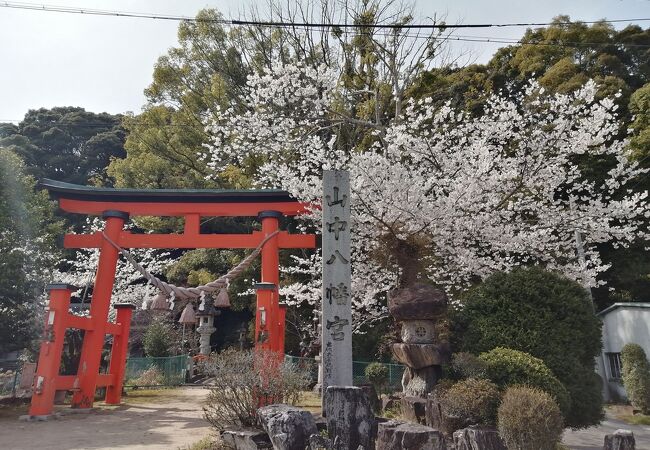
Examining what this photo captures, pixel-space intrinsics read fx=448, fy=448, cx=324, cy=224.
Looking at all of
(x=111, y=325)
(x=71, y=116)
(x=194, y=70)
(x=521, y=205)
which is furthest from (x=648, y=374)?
(x=71, y=116)

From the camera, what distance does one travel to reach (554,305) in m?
7.41

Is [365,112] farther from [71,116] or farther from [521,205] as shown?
[71,116]

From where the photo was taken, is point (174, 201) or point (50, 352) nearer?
point (50, 352)

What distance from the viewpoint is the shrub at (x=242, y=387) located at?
588 cm

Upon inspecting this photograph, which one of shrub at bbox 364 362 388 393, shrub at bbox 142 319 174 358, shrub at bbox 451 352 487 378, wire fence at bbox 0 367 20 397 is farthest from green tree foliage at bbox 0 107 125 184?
shrub at bbox 451 352 487 378

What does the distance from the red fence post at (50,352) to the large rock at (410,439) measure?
729 cm

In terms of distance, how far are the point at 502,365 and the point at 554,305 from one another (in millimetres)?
1694

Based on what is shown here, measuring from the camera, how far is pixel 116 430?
24.7ft

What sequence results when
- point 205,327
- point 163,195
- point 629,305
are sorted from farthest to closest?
point 205,327, point 629,305, point 163,195

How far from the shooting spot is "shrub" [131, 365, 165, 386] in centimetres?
1559

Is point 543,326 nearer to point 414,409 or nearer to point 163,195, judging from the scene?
point 414,409

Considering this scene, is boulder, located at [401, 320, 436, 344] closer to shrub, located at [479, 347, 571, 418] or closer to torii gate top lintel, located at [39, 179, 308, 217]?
shrub, located at [479, 347, 571, 418]

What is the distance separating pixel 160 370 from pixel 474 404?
14.3 metres

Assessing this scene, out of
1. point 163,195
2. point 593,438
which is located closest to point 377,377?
point 593,438
